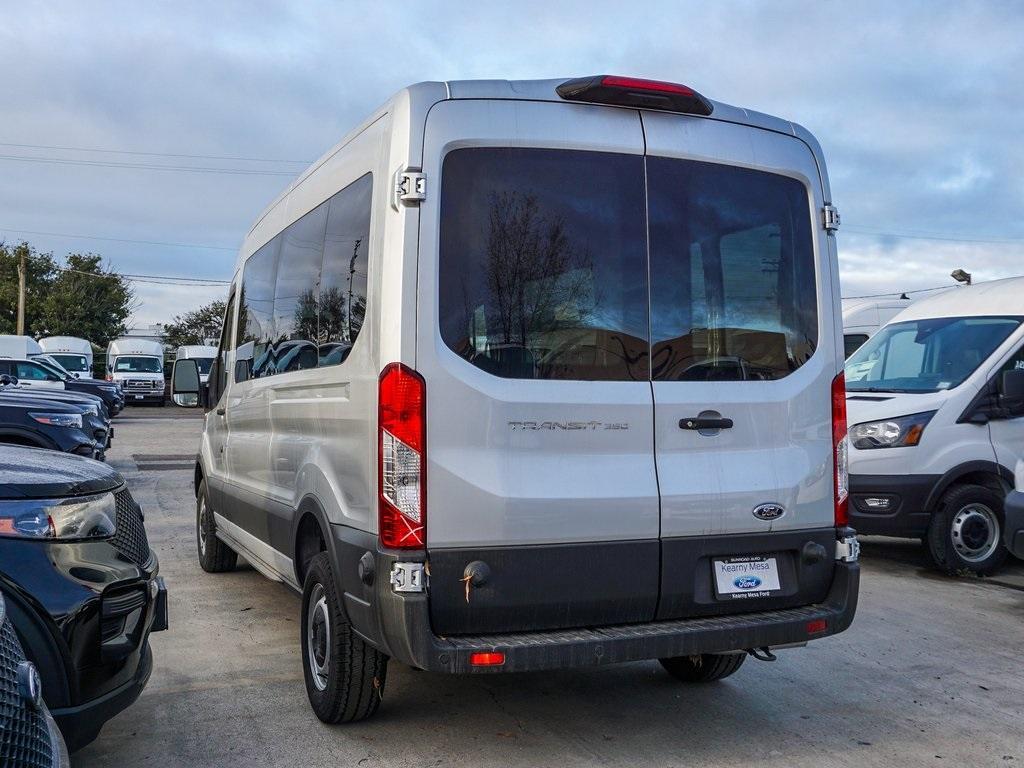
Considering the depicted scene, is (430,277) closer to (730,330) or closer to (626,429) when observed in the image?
(626,429)

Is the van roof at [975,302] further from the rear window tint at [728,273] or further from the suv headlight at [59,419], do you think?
the suv headlight at [59,419]

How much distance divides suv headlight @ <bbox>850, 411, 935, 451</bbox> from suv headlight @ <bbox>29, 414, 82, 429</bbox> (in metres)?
7.87

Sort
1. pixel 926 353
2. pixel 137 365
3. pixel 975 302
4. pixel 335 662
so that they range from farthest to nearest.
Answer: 1. pixel 137 365
2. pixel 975 302
3. pixel 926 353
4. pixel 335 662

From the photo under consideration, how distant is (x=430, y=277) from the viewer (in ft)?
12.9

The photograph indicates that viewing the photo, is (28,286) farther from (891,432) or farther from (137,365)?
(891,432)

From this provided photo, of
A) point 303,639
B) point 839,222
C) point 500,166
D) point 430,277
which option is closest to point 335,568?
point 303,639

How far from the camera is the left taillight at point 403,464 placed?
12.6 feet

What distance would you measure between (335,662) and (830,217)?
292 cm

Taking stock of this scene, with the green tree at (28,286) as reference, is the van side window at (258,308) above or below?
below

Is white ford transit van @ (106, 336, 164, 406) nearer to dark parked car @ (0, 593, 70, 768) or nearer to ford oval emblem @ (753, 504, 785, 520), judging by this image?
ford oval emblem @ (753, 504, 785, 520)

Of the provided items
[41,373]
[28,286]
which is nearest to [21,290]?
[28,286]

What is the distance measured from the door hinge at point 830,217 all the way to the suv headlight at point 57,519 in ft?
10.7

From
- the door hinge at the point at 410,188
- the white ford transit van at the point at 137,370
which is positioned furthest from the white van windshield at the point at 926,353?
the white ford transit van at the point at 137,370

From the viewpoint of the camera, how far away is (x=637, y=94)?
4285 mm
